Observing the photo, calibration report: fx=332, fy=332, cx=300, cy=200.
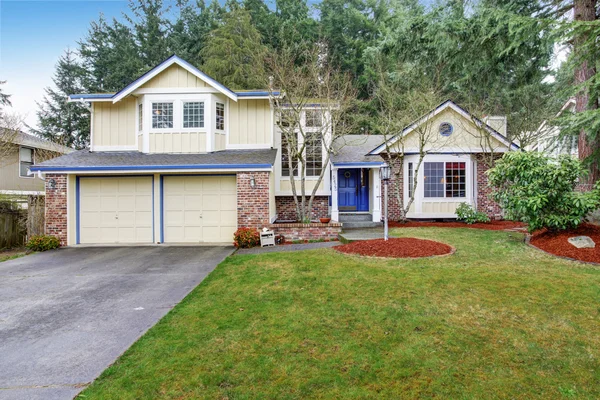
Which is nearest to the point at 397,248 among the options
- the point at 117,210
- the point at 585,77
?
the point at 585,77

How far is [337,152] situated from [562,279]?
9224 millimetres

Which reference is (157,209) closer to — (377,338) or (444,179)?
(377,338)

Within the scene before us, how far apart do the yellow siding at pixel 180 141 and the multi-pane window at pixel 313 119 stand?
387 cm

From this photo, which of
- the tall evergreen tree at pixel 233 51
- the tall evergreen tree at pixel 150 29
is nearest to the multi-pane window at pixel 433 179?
the tall evergreen tree at pixel 233 51

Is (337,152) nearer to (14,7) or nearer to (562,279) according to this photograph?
(562,279)

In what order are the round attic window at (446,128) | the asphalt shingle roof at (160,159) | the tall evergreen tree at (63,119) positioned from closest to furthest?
the asphalt shingle roof at (160,159) < the round attic window at (446,128) < the tall evergreen tree at (63,119)

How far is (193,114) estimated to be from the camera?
39.7 feet

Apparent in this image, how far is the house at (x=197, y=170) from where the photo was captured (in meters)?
10.6

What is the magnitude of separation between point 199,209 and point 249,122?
3.83 meters

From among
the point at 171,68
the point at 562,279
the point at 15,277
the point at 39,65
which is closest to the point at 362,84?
the point at 171,68

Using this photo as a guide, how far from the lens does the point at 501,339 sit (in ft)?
12.5

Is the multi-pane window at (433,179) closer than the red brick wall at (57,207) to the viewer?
No

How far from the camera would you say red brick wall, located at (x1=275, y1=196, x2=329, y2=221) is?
43.6ft

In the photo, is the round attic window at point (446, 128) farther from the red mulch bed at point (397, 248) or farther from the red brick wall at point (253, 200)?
the red brick wall at point (253, 200)
